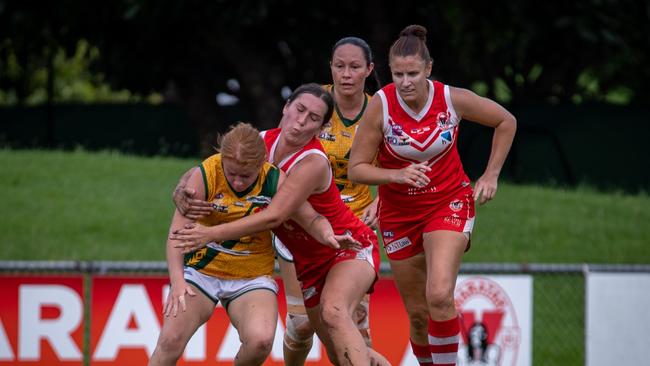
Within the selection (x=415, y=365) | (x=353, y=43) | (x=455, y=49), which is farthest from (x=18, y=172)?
(x=353, y=43)

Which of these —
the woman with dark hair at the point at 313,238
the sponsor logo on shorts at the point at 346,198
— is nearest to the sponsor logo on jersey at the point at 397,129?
the woman with dark hair at the point at 313,238

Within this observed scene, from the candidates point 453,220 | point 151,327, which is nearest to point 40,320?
point 151,327

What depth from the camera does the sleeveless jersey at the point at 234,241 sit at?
5.96 m

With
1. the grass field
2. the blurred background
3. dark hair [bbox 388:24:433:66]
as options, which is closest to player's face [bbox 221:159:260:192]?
dark hair [bbox 388:24:433:66]

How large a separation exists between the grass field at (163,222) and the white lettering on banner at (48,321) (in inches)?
134

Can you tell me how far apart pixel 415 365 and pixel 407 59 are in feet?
13.6

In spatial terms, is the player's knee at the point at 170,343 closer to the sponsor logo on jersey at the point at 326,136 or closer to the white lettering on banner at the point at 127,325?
the sponsor logo on jersey at the point at 326,136

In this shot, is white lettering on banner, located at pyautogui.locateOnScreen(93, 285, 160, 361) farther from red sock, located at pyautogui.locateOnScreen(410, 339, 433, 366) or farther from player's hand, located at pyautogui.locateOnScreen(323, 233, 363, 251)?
player's hand, located at pyautogui.locateOnScreen(323, 233, 363, 251)

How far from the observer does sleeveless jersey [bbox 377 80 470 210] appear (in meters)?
6.30

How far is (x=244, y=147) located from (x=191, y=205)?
0.41 m

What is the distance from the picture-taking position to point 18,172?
15.5 m

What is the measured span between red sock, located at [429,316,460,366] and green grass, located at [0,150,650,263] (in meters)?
6.60

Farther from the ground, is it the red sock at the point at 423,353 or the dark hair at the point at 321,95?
the dark hair at the point at 321,95

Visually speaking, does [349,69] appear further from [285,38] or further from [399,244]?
[285,38]
